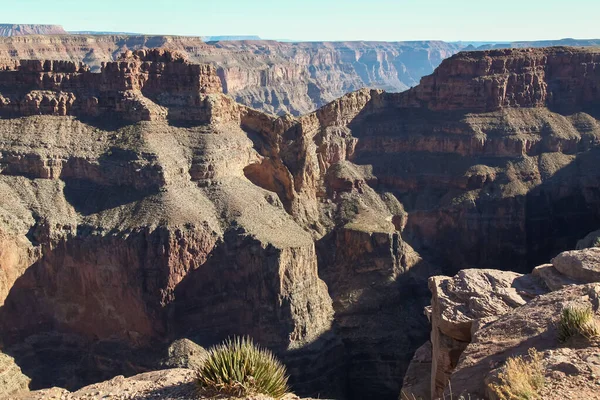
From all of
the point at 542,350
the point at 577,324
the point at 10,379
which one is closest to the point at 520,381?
the point at 542,350

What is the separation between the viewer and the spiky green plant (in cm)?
1670

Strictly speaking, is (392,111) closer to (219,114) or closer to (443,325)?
(219,114)

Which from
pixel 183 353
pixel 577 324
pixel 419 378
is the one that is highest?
pixel 577 324

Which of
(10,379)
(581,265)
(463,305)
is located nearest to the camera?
(463,305)

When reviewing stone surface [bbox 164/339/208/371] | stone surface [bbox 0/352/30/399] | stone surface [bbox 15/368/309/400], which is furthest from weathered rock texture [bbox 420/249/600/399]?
stone surface [bbox 0/352/30/399]

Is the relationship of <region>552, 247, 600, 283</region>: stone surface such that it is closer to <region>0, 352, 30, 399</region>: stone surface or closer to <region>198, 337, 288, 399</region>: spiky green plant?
<region>198, 337, 288, 399</region>: spiky green plant

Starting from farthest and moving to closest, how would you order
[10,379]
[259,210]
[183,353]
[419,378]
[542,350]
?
[259,210] < [183,353] < [10,379] < [419,378] < [542,350]

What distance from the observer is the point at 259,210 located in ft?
172

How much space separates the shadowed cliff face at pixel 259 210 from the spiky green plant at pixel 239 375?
1160 inches

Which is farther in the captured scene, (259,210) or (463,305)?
(259,210)

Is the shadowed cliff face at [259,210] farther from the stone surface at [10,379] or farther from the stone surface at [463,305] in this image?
the stone surface at [463,305]

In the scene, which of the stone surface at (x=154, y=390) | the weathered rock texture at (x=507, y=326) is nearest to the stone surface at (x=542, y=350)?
the weathered rock texture at (x=507, y=326)

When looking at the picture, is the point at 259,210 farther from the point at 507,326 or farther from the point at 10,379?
the point at 507,326

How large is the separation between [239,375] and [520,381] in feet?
23.1
